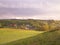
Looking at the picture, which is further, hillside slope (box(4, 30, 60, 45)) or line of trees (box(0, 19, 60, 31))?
line of trees (box(0, 19, 60, 31))

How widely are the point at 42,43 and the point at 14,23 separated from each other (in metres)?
5.05

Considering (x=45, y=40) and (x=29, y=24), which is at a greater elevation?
(x=29, y=24)

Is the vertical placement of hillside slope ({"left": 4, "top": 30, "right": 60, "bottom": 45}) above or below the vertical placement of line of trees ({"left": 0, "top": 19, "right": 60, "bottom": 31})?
below

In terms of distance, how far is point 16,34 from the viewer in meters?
13.0

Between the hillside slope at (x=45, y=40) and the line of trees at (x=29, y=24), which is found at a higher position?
the line of trees at (x=29, y=24)

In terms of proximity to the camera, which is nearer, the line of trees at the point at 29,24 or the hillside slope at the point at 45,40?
the hillside slope at the point at 45,40

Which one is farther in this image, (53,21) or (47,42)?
(53,21)

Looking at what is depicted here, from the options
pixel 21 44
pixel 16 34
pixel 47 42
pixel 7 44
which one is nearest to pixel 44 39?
pixel 47 42

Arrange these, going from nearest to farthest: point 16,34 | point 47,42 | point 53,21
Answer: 1. point 47,42
2. point 16,34
3. point 53,21

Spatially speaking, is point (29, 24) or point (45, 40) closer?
point (45, 40)

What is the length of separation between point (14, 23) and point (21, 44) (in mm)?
4575

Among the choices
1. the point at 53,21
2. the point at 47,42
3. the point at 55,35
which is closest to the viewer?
the point at 47,42

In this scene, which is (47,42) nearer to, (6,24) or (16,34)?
(16,34)

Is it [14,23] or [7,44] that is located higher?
[14,23]
